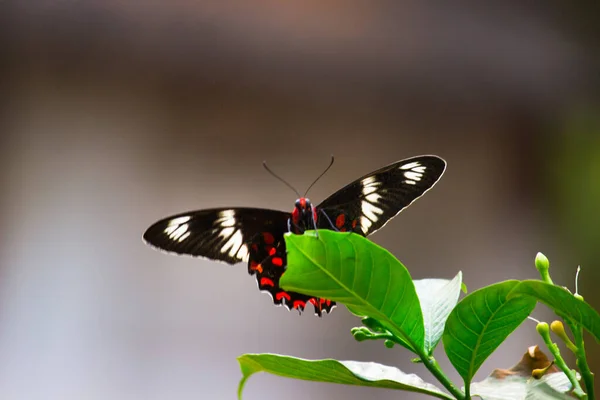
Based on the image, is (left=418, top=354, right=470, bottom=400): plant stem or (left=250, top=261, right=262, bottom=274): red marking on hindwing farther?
(left=250, top=261, right=262, bottom=274): red marking on hindwing

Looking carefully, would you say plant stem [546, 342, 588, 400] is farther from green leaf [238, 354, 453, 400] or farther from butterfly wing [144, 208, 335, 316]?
butterfly wing [144, 208, 335, 316]

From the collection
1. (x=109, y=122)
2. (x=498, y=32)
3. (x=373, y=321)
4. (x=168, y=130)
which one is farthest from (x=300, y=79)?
(x=373, y=321)

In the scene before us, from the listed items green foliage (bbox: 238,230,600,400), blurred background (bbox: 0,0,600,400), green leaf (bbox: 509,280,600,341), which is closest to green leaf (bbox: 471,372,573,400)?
green foliage (bbox: 238,230,600,400)

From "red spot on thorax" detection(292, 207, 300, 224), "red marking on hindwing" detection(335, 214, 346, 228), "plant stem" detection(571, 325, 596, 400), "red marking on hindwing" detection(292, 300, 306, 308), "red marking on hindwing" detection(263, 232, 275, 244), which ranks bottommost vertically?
"plant stem" detection(571, 325, 596, 400)

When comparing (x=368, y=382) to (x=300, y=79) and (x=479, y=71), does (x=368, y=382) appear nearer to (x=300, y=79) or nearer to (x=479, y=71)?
(x=300, y=79)

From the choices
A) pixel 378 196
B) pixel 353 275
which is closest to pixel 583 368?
pixel 353 275

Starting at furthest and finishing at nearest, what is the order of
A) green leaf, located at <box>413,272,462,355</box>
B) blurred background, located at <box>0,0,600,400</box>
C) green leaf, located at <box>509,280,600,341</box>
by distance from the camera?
blurred background, located at <box>0,0,600,400</box>, green leaf, located at <box>413,272,462,355</box>, green leaf, located at <box>509,280,600,341</box>

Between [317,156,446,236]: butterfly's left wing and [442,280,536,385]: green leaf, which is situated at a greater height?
[317,156,446,236]: butterfly's left wing

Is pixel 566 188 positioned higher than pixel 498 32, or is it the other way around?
pixel 498 32
